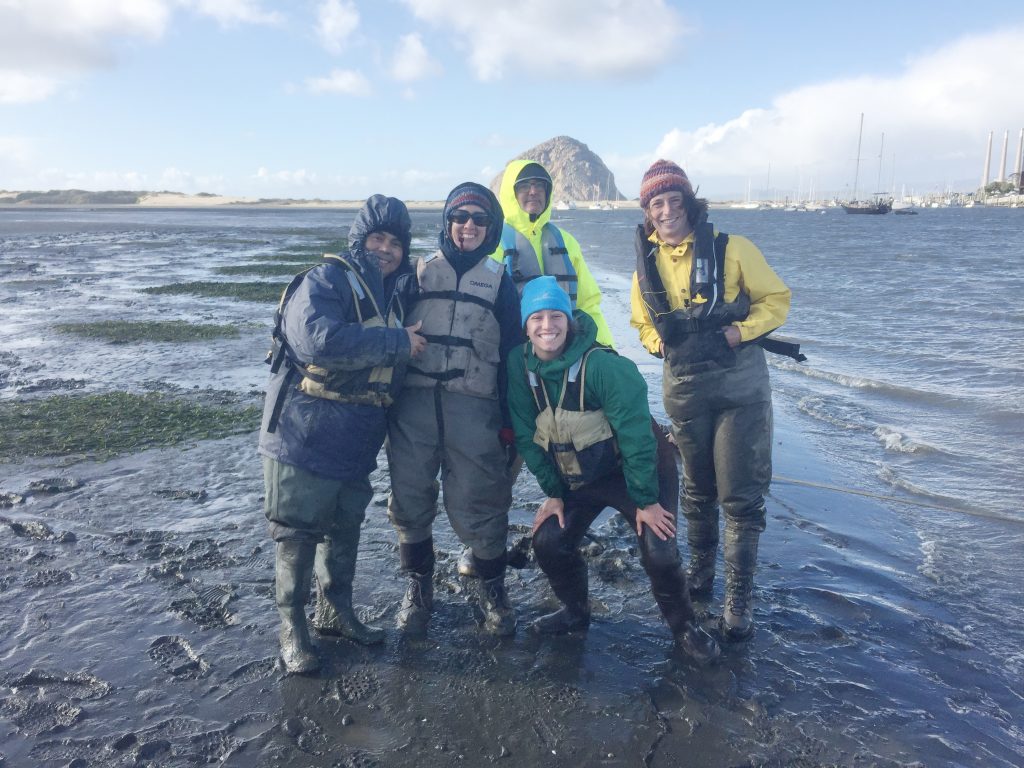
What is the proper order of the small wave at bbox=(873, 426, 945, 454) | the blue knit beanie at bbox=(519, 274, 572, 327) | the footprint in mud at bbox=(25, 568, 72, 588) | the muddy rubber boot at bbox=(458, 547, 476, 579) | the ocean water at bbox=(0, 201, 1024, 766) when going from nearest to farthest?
the ocean water at bbox=(0, 201, 1024, 766) → the blue knit beanie at bbox=(519, 274, 572, 327) → the footprint in mud at bbox=(25, 568, 72, 588) → the muddy rubber boot at bbox=(458, 547, 476, 579) → the small wave at bbox=(873, 426, 945, 454)

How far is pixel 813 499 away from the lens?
6.64m

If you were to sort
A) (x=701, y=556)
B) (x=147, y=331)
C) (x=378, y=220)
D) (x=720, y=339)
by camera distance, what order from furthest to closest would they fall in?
(x=147, y=331) < (x=701, y=556) < (x=720, y=339) < (x=378, y=220)

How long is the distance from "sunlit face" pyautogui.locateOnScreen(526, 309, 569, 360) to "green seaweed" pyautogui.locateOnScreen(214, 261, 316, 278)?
22.7m

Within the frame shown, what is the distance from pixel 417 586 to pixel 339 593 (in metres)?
0.50

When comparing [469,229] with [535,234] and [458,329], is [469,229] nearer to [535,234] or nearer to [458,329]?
[458,329]

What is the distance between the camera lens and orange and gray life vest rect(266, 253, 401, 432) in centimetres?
371

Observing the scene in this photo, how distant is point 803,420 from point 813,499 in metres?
3.08

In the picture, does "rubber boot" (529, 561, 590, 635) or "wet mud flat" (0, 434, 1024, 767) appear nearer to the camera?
"wet mud flat" (0, 434, 1024, 767)

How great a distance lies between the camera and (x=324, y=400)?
3.75 m

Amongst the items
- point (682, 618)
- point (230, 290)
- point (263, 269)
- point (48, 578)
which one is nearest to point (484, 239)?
point (682, 618)

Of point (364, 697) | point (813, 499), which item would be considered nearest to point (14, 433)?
point (364, 697)

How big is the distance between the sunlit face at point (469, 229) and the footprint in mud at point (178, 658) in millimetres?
2800

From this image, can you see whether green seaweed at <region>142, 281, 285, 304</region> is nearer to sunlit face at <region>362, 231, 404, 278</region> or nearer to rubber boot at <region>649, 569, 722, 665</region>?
sunlit face at <region>362, 231, 404, 278</region>

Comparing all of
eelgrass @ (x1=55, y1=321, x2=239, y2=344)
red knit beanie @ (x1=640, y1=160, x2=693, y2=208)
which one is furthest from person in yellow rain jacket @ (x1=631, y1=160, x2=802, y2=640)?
eelgrass @ (x1=55, y1=321, x2=239, y2=344)
